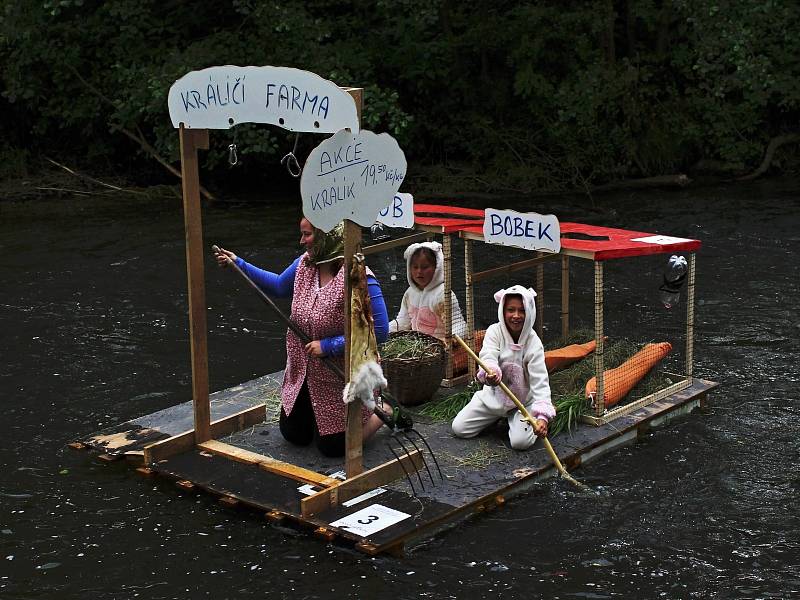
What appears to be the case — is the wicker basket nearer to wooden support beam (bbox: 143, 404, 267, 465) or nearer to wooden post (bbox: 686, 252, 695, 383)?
wooden support beam (bbox: 143, 404, 267, 465)

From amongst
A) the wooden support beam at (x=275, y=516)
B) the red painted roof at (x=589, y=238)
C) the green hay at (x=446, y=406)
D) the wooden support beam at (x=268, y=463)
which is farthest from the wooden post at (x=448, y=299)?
the wooden support beam at (x=275, y=516)

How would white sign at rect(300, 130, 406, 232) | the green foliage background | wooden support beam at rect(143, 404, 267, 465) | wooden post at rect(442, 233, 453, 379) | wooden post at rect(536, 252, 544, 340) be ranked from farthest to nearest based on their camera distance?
the green foliage background → wooden post at rect(536, 252, 544, 340) → wooden post at rect(442, 233, 453, 379) → wooden support beam at rect(143, 404, 267, 465) → white sign at rect(300, 130, 406, 232)

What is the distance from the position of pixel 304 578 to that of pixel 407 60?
13561 millimetres

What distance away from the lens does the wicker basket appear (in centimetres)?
742

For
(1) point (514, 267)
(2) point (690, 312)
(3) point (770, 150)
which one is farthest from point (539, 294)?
(3) point (770, 150)

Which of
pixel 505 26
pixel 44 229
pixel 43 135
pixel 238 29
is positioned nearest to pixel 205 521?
pixel 44 229

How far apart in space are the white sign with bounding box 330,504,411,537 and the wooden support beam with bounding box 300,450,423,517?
0.51ft

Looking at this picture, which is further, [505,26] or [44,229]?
[505,26]

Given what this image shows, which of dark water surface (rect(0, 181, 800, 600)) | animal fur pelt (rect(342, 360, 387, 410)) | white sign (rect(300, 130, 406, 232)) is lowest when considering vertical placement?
dark water surface (rect(0, 181, 800, 600))

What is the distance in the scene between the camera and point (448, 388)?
26.1ft

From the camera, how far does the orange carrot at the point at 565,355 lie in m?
8.19

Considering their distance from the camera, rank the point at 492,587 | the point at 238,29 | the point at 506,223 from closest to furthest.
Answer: the point at 492,587, the point at 506,223, the point at 238,29

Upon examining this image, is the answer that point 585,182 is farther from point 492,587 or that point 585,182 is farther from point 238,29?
point 492,587

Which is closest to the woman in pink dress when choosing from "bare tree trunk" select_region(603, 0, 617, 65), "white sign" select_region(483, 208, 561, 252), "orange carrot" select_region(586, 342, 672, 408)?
"white sign" select_region(483, 208, 561, 252)
